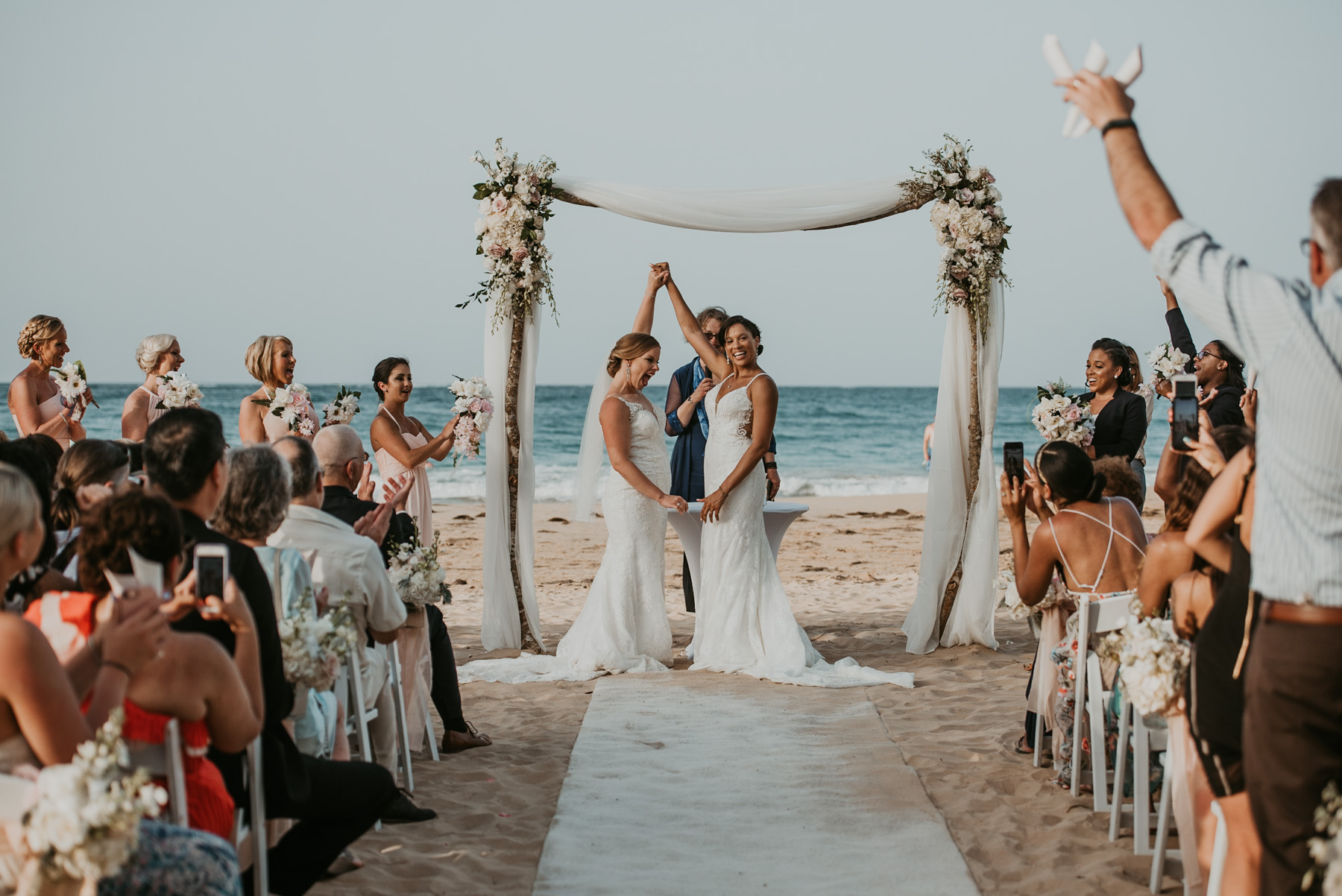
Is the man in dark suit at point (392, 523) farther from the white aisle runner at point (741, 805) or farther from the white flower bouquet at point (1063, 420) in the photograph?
the white flower bouquet at point (1063, 420)

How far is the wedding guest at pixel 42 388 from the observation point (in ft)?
22.2

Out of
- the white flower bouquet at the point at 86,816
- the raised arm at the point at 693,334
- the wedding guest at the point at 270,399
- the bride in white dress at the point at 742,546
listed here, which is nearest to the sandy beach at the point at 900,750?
the bride in white dress at the point at 742,546

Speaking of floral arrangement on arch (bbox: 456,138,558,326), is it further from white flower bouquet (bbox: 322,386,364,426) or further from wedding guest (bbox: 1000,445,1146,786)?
wedding guest (bbox: 1000,445,1146,786)

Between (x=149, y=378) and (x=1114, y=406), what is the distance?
5.84 meters

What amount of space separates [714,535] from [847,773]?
2.28m

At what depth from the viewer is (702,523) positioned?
7.26 m

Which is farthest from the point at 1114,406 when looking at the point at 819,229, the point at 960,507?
the point at 819,229

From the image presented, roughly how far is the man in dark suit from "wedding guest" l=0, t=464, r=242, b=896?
2133 millimetres

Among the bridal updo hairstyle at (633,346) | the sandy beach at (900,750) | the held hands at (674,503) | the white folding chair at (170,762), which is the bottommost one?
the sandy beach at (900,750)

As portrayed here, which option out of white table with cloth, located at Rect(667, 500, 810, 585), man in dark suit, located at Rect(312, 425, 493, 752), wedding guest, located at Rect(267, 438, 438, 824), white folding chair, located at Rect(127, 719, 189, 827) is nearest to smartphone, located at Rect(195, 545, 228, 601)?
white folding chair, located at Rect(127, 719, 189, 827)

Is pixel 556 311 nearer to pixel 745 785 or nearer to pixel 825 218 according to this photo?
pixel 825 218

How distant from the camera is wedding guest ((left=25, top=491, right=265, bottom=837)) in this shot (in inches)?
99.8

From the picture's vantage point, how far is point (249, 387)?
52469 mm

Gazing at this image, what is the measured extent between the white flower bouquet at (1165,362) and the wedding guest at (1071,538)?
1962mm
